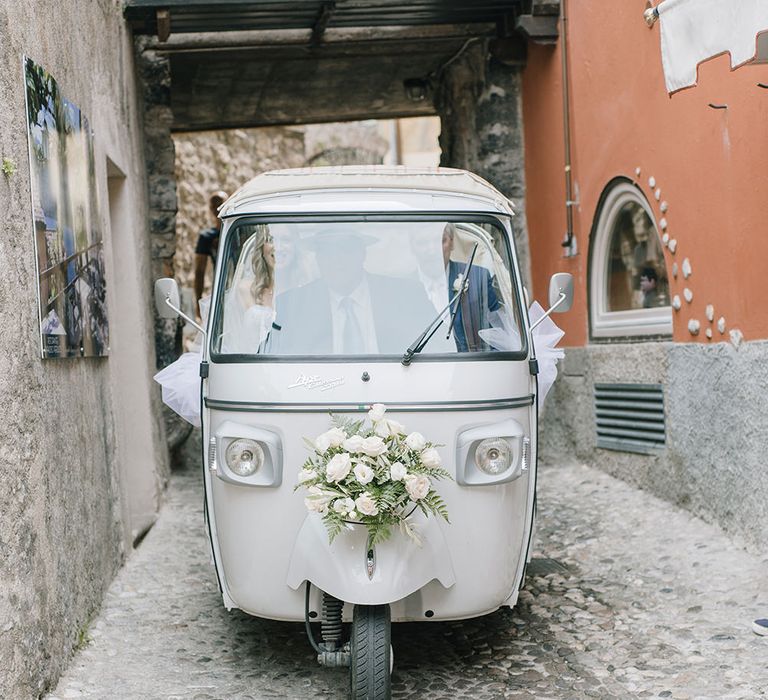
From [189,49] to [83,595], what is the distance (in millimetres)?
5786

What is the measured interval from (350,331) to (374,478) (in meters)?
0.79

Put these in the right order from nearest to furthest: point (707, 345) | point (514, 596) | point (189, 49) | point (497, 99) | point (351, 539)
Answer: point (351, 539) < point (514, 596) < point (707, 345) < point (189, 49) < point (497, 99)

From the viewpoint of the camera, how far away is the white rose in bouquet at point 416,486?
3.87m

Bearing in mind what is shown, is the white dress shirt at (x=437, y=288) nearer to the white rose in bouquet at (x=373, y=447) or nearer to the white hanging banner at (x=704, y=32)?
the white rose in bouquet at (x=373, y=447)

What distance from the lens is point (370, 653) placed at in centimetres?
387

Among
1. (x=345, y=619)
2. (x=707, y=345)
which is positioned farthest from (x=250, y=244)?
(x=707, y=345)

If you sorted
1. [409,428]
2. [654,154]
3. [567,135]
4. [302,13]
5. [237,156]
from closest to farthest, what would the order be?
[409,428] → [654,154] → [302,13] → [567,135] → [237,156]

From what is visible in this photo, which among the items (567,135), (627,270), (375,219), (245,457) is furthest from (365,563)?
(567,135)

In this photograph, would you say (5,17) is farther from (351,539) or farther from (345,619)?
(345,619)

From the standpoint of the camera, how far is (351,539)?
395cm

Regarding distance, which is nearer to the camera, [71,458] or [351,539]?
[351,539]

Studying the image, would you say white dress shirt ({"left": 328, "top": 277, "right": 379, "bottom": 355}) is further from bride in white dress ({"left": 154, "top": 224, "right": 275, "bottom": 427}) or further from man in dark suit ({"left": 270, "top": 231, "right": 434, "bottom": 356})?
bride in white dress ({"left": 154, "top": 224, "right": 275, "bottom": 427})

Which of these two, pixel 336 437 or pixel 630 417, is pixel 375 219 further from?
pixel 630 417

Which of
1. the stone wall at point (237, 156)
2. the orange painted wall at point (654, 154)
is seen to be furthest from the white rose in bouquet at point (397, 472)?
the stone wall at point (237, 156)
